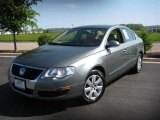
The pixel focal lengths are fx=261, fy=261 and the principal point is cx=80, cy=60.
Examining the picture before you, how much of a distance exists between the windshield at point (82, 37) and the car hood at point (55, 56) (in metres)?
0.35

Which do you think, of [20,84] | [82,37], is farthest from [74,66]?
[82,37]

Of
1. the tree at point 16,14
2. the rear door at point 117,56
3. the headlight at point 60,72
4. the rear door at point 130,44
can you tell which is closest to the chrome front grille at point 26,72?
the headlight at point 60,72

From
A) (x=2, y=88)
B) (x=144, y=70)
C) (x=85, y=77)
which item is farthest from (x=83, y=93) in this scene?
(x=144, y=70)

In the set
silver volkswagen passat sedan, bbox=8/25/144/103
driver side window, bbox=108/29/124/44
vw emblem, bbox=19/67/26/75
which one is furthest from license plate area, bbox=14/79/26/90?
driver side window, bbox=108/29/124/44

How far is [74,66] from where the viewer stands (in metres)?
4.66

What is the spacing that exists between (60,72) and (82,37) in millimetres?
1692

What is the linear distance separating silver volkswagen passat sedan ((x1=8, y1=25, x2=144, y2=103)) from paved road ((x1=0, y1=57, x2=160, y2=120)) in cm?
29

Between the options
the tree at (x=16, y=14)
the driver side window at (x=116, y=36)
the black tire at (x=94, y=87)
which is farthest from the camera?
the tree at (x=16, y=14)

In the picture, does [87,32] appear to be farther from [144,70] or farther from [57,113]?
[144,70]

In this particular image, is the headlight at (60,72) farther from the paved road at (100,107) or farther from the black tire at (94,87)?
the paved road at (100,107)

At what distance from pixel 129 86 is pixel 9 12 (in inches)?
378

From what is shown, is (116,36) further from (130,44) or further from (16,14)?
(16,14)

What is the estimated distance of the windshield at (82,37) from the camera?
5773 mm

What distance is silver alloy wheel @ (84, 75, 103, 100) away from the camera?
5.01 meters
